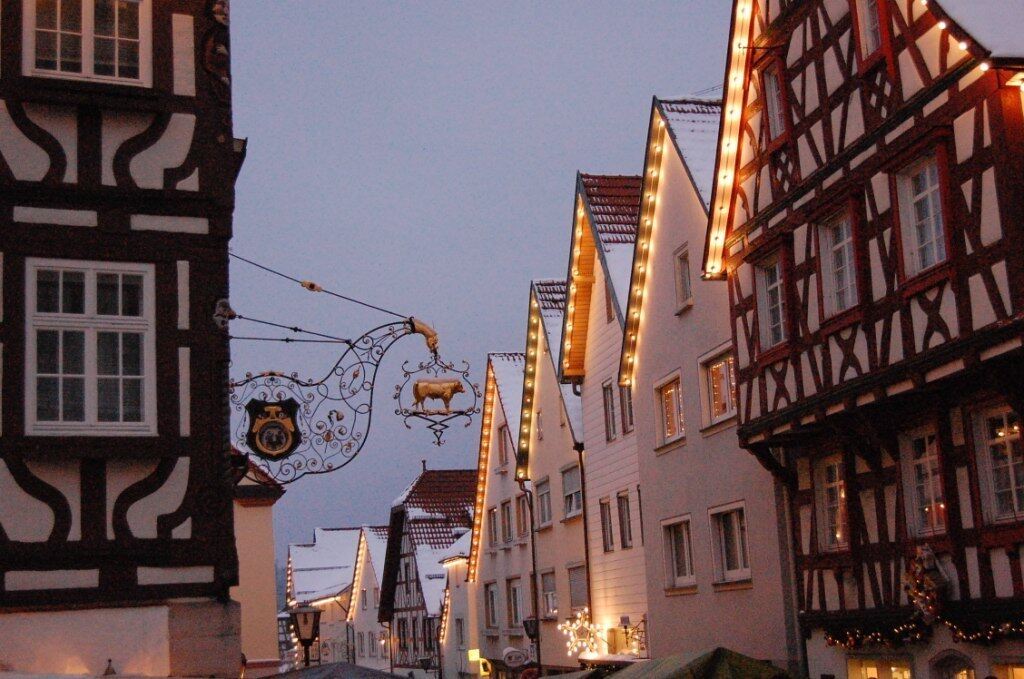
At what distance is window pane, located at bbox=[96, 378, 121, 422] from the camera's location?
15.2m

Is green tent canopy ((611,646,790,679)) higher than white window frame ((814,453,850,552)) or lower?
lower

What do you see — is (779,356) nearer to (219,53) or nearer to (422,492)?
(219,53)

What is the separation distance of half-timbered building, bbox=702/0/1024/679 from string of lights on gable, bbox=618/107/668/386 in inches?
168

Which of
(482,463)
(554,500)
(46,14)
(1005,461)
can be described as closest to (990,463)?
(1005,461)

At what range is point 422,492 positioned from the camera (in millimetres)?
57750

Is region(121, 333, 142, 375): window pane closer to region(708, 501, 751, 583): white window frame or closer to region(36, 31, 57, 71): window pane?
region(36, 31, 57, 71): window pane

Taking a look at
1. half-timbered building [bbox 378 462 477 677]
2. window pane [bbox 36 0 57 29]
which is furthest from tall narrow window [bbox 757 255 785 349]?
half-timbered building [bbox 378 462 477 677]

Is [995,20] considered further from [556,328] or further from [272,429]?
[556,328]

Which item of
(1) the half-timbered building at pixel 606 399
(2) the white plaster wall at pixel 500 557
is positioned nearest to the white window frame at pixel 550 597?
(2) the white plaster wall at pixel 500 557

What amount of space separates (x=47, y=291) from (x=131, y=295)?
0.88m

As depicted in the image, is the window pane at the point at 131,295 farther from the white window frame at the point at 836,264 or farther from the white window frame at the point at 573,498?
the white window frame at the point at 573,498

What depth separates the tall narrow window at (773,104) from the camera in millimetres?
20656

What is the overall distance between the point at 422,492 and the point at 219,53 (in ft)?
139

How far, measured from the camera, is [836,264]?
19.0 meters
